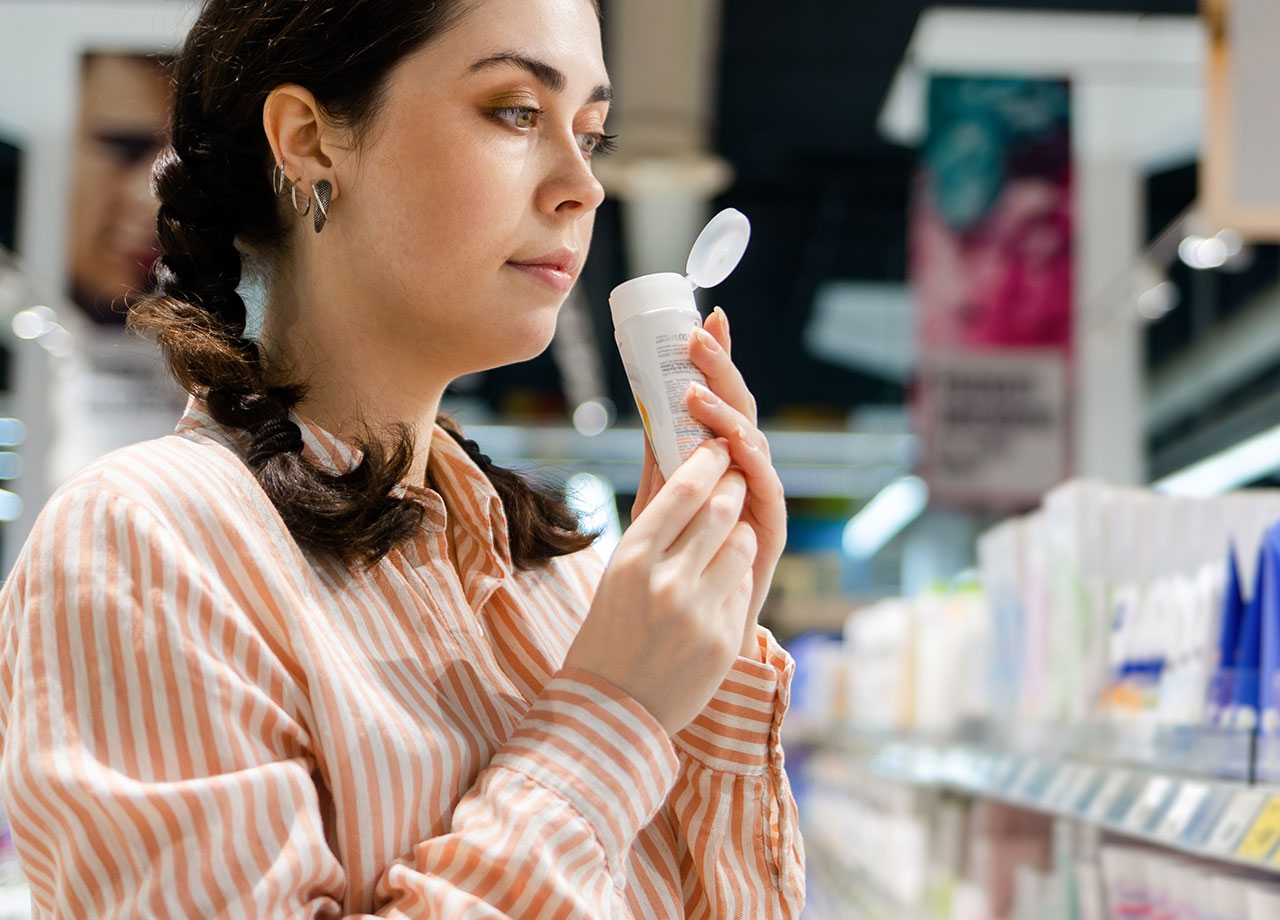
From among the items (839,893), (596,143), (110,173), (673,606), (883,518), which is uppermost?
(883,518)

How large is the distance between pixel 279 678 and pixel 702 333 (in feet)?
1.39

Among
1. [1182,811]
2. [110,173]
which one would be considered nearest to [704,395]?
[1182,811]

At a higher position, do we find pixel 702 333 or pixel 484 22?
pixel 484 22

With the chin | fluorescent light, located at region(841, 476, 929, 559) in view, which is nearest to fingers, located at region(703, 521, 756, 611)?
the chin

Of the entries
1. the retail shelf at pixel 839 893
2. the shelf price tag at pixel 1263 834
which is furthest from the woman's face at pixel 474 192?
the retail shelf at pixel 839 893

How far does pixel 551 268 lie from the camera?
1164 mm

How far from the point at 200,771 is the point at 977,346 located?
551 centimetres

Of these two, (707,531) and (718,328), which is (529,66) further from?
(707,531)

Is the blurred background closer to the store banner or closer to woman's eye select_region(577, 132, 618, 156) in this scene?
the store banner

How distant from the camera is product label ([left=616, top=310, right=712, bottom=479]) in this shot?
1128mm

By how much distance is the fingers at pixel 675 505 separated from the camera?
103 cm

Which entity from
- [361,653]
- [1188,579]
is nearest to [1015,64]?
[1188,579]

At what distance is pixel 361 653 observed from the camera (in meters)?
1.03

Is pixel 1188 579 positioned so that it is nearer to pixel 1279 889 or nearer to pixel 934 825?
pixel 1279 889
